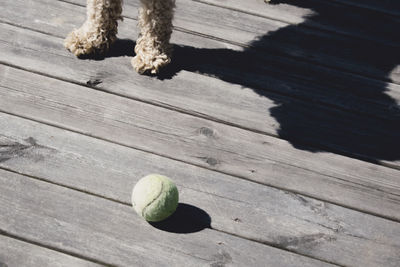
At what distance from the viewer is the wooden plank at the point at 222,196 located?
2.00 meters

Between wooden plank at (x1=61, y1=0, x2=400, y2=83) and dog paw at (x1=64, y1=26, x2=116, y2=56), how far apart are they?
44 cm

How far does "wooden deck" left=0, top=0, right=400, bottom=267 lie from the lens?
6.33ft

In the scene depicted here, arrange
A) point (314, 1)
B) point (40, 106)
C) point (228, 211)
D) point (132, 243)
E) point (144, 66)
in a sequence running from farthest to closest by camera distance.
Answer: point (314, 1)
point (144, 66)
point (40, 106)
point (228, 211)
point (132, 243)

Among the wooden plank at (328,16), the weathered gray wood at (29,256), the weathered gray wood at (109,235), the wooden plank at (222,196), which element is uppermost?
the wooden plank at (328,16)

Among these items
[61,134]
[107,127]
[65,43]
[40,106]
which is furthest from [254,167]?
[65,43]

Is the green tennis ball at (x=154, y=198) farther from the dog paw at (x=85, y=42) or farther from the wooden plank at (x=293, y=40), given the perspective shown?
the wooden plank at (x=293, y=40)

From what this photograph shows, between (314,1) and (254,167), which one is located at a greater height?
(314,1)

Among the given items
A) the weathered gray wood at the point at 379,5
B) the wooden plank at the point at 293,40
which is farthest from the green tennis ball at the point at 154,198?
the weathered gray wood at the point at 379,5

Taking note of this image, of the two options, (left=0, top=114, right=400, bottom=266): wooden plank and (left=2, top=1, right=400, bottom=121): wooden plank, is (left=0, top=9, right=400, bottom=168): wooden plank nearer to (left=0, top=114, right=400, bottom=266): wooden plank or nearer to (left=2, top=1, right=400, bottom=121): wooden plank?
(left=2, top=1, right=400, bottom=121): wooden plank

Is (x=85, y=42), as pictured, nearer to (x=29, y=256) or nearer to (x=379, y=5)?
(x=29, y=256)

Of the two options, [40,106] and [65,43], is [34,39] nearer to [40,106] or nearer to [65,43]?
[65,43]

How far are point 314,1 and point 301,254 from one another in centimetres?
192

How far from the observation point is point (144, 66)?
8.53 feet

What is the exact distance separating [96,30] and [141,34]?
0.21 metres
